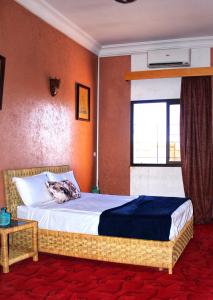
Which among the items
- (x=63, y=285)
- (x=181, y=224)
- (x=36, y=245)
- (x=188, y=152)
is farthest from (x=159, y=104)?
(x=63, y=285)

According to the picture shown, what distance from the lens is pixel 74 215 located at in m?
3.82

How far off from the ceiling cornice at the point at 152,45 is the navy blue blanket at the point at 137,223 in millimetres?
3307

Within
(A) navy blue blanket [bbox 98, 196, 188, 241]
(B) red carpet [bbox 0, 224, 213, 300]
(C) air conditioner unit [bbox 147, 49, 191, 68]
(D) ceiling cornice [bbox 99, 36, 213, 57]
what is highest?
(D) ceiling cornice [bbox 99, 36, 213, 57]

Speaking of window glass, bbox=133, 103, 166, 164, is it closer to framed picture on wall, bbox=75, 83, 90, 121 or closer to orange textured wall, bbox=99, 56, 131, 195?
orange textured wall, bbox=99, 56, 131, 195

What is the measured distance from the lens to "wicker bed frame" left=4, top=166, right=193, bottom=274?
11.4 ft

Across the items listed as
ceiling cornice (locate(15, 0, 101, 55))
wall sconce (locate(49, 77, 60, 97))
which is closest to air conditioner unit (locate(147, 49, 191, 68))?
ceiling cornice (locate(15, 0, 101, 55))

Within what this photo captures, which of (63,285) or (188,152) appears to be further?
(188,152)

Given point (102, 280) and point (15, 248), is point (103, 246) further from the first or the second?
point (15, 248)

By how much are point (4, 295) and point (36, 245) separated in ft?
2.86

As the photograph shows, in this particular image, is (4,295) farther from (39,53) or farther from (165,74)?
(165,74)

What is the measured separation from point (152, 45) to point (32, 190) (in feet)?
11.7

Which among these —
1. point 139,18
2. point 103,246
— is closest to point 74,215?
point 103,246

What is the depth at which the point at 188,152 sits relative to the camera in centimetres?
605

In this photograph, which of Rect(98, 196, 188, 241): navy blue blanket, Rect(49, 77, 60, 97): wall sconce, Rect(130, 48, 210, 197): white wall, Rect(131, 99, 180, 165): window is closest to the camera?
Rect(98, 196, 188, 241): navy blue blanket
